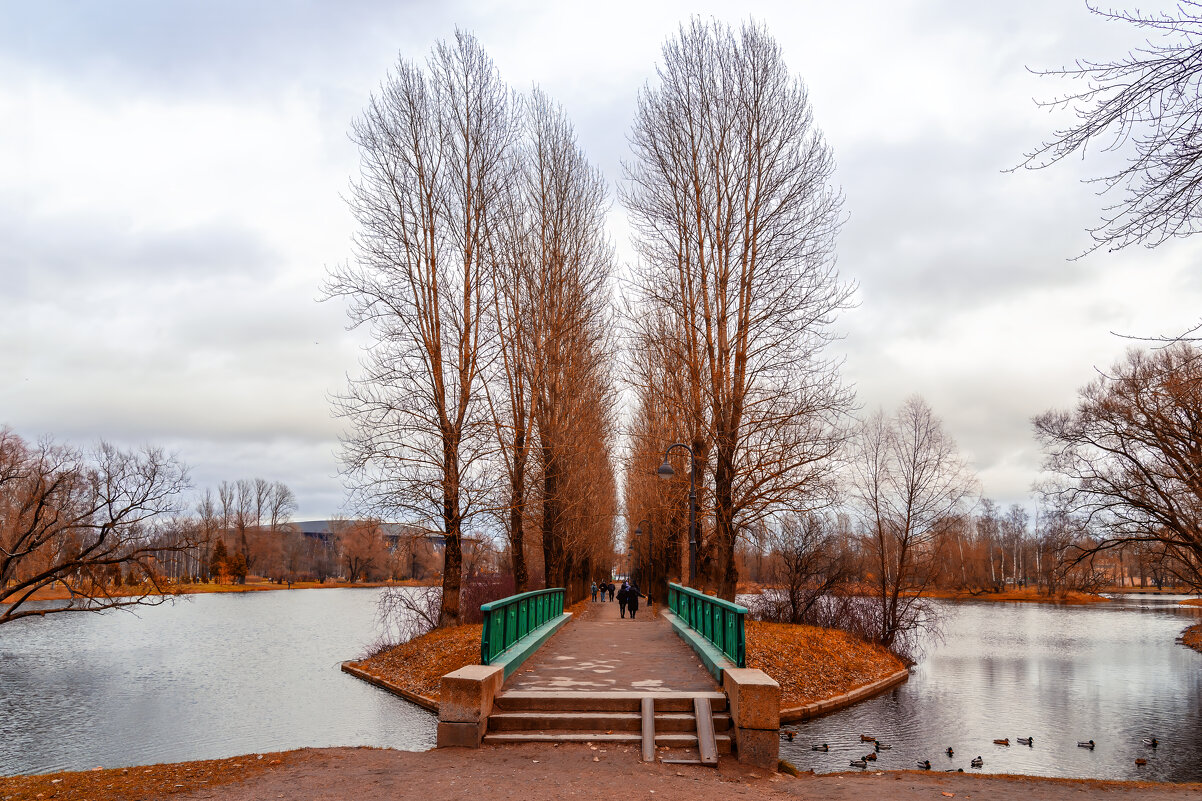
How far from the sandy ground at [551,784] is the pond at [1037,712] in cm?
452

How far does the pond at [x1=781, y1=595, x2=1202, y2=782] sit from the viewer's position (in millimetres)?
13969

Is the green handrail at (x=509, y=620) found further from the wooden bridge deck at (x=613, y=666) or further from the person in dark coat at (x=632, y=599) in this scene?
the person in dark coat at (x=632, y=599)

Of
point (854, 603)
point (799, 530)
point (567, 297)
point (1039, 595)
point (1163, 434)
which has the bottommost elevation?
point (1039, 595)

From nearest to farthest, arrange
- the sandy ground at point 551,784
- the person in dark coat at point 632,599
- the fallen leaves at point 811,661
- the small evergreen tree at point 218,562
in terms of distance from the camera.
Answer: the sandy ground at point 551,784 < the fallen leaves at point 811,661 < the person in dark coat at point 632,599 < the small evergreen tree at point 218,562

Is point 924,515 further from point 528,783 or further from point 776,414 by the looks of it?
point 528,783

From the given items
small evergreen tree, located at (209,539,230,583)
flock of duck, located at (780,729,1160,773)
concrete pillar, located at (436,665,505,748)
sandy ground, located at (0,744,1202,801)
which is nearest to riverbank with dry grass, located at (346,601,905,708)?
flock of duck, located at (780,729,1160,773)

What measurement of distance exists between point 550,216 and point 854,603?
64.6 ft

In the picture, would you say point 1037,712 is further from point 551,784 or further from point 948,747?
point 551,784

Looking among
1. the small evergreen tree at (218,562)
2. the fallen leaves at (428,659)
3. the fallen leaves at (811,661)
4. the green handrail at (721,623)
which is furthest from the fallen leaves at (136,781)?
the small evergreen tree at (218,562)

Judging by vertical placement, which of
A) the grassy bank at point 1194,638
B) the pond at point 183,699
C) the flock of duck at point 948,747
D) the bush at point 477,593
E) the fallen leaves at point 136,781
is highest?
the fallen leaves at point 136,781

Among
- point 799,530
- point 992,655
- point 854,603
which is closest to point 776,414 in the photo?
point 799,530

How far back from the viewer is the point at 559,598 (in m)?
19.7

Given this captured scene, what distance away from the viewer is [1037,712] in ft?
62.3

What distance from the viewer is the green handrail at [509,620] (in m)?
10.1
